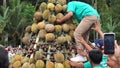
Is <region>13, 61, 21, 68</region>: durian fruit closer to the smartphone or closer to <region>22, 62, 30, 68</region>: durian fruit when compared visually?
<region>22, 62, 30, 68</region>: durian fruit

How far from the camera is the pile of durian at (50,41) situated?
318 inches

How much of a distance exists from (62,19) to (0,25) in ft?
60.3

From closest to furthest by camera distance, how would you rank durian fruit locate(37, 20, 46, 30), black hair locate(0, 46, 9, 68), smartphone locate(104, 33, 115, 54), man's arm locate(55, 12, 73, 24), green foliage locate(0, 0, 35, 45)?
black hair locate(0, 46, 9, 68), smartphone locate(104, 33, 115, 54), man's arm locate(55, 12, 73, 24), durian fruit locate(37, 20, 46, 30), green foliage locate(0, 0, 35, 45)

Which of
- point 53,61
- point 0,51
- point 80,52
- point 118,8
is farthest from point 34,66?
point 118,8

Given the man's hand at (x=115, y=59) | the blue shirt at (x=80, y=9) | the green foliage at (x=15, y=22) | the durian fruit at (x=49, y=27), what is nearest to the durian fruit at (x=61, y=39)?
the durian fruit at (x=49, y=27)

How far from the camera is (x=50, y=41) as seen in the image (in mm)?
8258

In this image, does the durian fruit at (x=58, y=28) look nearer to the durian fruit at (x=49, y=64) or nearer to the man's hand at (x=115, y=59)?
the durian fruit at (x=49, y=64)

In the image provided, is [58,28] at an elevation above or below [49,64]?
above

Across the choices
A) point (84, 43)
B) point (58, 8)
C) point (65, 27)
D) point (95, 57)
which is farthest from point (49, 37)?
point (95, 57)

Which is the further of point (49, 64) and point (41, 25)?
point (41, 25)

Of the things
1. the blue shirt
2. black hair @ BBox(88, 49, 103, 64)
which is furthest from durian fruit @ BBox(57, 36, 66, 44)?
black hair @ BBox(88, 49, 103, 64)

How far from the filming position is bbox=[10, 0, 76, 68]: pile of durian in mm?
8078

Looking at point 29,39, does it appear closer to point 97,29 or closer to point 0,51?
point 97,29

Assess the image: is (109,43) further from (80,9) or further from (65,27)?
(65,27)
